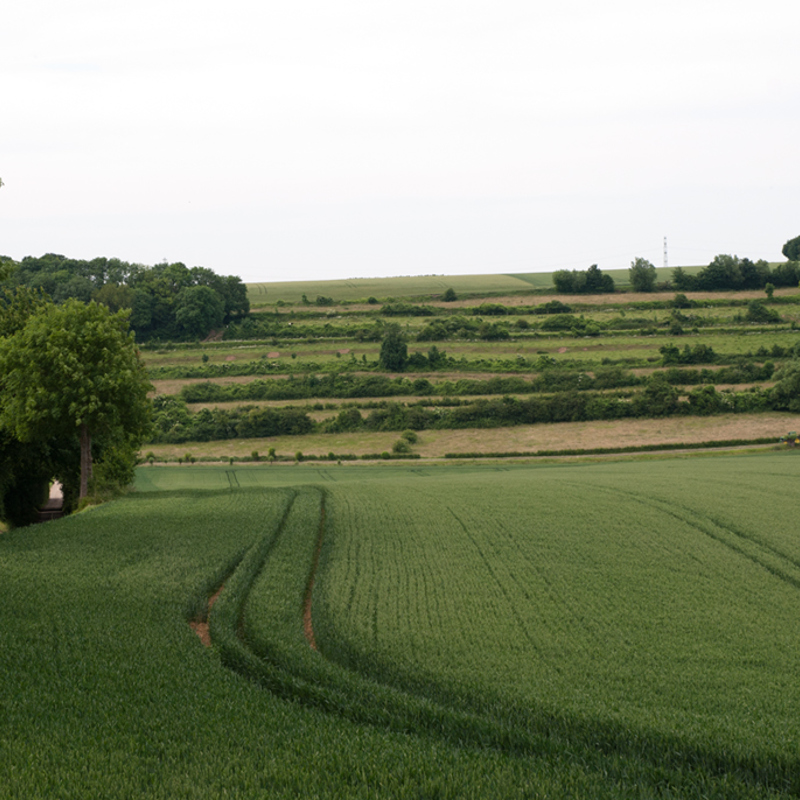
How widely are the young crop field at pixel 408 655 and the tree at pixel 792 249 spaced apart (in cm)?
13147

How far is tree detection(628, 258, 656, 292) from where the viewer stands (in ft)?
362

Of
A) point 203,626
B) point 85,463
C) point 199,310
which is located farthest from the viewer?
point 199,310

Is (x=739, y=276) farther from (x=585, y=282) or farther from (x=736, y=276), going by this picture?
(x=585, y=282)

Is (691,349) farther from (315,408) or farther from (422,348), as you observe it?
(315,408)

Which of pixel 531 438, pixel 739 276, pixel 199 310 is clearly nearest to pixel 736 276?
pixel 739 276

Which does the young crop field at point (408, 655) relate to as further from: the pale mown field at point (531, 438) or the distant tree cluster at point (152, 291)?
the distant tree cluster at point (152, 291)

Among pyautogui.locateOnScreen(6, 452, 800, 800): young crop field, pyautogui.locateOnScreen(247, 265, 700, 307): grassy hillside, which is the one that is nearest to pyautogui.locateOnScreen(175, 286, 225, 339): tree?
pyautogui.locateOnScreen(247, 265, 700, 307): grassy hillside

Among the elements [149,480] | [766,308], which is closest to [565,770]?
[149,480]

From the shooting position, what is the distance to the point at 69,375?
1224 inches

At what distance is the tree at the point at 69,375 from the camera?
1206 inches

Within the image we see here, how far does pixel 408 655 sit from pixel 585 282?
344 ft

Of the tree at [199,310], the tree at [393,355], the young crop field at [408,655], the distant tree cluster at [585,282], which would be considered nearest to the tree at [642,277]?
the distant tree cluster at [585,282]

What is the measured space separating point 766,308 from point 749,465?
60.2m

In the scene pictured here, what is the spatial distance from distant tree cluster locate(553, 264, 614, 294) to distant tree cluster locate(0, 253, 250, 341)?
47.7 meters
